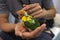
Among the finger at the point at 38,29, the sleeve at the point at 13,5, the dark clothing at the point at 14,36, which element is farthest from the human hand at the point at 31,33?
the sleeve at the point at 13,5

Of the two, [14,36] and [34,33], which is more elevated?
[34,33]

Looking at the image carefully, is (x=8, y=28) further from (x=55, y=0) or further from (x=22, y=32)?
(x=55, y=0)

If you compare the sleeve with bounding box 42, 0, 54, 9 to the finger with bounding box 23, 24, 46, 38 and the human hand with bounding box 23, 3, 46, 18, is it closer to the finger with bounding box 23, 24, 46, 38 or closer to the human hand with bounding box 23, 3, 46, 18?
the human hand with bounding box 23, 3, 46, 18

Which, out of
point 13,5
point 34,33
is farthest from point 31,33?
point 13,5

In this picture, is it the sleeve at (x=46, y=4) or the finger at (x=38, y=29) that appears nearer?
the finger at (x=38, y=29)

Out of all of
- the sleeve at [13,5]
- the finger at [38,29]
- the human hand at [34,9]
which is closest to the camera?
the finger at [38,29]

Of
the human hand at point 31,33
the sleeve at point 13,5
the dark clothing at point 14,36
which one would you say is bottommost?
the dark clothing at point 14,36

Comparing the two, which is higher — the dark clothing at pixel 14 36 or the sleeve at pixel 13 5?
the sleeve at pixel 13 5

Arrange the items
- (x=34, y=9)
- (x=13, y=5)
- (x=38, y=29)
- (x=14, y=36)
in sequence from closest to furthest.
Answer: (x=38, y=29) → (x=34, y=9) → (x=14, y=36) → (x=13, y=5)

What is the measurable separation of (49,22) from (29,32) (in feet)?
1.26

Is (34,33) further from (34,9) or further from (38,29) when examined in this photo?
(34,9)

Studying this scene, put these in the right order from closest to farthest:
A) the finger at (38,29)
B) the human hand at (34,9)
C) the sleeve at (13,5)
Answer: the finger at (38,29) → the human hand at (34,9) → the sleeve at (13,5)

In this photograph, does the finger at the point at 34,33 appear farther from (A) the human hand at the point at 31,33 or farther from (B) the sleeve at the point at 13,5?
(B) the sleeve at the point at 13,5

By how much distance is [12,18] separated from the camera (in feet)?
4.24
